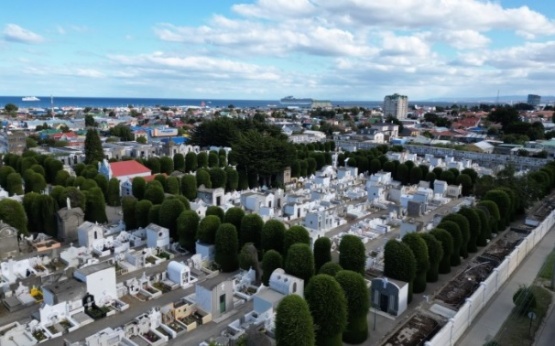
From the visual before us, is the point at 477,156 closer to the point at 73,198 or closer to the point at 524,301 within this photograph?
the point at 524,301

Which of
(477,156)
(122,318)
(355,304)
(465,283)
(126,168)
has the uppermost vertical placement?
(477,156)

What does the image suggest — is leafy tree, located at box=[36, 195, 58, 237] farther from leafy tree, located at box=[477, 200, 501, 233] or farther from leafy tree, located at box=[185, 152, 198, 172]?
leafy tree, located at box=[477, 200, 501, 233]

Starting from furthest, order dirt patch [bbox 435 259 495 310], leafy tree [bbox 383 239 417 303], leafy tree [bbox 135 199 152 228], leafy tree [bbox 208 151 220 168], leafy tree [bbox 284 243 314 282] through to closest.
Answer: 1. leafy tree [bbox 208 151 220 168]
2. leafy tree [bbox 135 199 152 228]
3. dirt patch [bbox 435 259 495 310]
4. leafy tree [bbox 284 243 314 282]
5. leafy tree [bbox 383 239 417 303]

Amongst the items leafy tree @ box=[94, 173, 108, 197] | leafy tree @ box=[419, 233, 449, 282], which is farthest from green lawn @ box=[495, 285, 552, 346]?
leafy tree @ box=[94, 173, 108, 197]

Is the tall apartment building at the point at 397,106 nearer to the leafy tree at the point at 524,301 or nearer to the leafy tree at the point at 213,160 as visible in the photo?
the leafy tree at the point at 213,160

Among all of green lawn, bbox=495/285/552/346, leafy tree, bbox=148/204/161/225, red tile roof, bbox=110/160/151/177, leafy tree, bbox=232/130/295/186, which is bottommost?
green lawn, bbox=495/285/552/346

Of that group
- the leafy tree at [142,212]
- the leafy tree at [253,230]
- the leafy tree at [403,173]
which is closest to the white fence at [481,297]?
the leafy tree at [253,230]

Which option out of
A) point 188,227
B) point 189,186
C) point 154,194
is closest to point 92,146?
point 189,186
